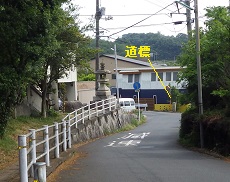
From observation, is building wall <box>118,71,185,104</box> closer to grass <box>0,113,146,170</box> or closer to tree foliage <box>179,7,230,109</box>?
grass <box>0,113,146,170</box>

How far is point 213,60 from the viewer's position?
64.2 ft

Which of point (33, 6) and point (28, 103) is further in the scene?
point (28, 103)

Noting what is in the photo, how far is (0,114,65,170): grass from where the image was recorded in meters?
14.5

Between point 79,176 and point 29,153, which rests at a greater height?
point 29,153

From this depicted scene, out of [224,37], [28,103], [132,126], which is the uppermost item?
[224,37]

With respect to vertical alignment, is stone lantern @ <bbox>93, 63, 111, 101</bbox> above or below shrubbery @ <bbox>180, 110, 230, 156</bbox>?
above

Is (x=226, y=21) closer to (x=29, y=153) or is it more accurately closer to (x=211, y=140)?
(x=211, y=140)

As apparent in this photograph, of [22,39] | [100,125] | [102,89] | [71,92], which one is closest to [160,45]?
[71,92]

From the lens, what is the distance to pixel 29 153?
9.73 meters

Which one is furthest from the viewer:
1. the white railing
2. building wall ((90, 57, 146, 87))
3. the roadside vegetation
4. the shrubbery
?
building wall ((90, 57, 146, 87))

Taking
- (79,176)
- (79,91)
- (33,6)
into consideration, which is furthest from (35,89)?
(79,91)

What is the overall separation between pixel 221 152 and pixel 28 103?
13042mm

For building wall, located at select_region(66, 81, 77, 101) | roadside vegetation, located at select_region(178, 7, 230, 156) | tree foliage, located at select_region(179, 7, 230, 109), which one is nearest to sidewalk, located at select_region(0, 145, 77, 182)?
roadside vegetation, located at select_region(178, 7, 230, 156)

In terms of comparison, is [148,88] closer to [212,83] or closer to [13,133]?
[212,83]
